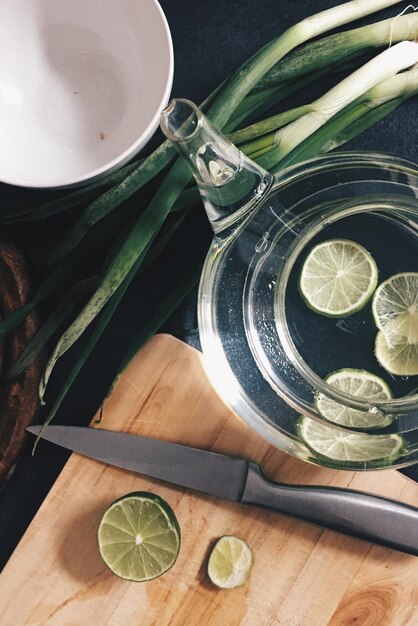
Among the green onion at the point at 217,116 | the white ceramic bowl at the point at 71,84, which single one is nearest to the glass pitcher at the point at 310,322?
the green onion at the point at 217,116

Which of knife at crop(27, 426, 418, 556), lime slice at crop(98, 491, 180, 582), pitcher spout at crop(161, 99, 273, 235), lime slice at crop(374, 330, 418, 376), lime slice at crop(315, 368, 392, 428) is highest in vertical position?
pitcher spout at crop(161, 99, 273, 235)

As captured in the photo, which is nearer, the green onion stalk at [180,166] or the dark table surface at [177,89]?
the green onion stalk at [180,166]

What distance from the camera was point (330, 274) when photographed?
3.40 ft

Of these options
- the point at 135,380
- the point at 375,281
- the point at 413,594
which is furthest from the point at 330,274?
the point at 413,594

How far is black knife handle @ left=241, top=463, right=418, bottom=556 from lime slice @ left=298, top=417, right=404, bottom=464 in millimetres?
56

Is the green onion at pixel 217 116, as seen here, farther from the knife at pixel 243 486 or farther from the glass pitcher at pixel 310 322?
the knife at pixel 243 486

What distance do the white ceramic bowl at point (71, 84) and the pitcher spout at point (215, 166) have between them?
20cm

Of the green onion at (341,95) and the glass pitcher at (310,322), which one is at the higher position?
the green onion at (341,95)

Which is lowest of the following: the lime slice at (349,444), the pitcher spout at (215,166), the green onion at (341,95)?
the lime slice at (349,444)

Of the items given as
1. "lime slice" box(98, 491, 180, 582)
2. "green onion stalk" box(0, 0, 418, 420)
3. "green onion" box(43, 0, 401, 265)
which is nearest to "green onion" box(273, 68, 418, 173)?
"green onion stalk" box(0, 0, 418, 420)

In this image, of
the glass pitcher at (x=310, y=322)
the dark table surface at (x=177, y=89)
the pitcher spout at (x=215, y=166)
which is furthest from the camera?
the dark table surface at (x=177, y=89)

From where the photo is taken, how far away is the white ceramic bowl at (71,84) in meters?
1.10

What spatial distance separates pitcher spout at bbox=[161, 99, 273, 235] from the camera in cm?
87

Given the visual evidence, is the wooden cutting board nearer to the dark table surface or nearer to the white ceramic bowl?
the dark table surface
